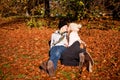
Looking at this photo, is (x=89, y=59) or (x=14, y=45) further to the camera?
(x=14, y=45)

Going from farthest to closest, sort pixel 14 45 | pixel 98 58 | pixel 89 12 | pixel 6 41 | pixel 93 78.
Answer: pixel 89 12 < pixel 6 41 < pixel 14 45 < pixel 98 58 < pixel 93 78

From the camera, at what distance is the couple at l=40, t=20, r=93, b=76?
7255 millimetres

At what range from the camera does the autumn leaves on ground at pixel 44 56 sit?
23.9 ft

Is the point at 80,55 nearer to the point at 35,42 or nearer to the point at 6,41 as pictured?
the point at 35,42

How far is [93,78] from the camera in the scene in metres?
7.05

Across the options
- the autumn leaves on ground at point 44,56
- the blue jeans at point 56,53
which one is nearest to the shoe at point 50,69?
the autumn leaves on ground at point 44,56

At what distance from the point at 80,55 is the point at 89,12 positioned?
993 cm

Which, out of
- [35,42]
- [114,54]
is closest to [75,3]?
[35,42]

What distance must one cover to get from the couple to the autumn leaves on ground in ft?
0.79

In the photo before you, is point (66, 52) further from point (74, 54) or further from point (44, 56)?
point (44, 56)

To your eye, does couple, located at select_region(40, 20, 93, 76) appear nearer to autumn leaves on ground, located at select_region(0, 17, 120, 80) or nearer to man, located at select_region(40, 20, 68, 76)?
man, located at select_region(40, 20, 68, 76)

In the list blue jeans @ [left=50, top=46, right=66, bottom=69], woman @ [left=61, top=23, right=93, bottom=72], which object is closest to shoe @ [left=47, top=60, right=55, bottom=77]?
blue jeans @ [left=50, top=46, right=66, bottom=69]

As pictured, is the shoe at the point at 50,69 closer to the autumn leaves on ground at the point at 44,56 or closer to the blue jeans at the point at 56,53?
the autumn leaves on ground at the point at 44,56

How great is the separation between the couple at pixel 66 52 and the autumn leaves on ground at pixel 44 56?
242 mm
